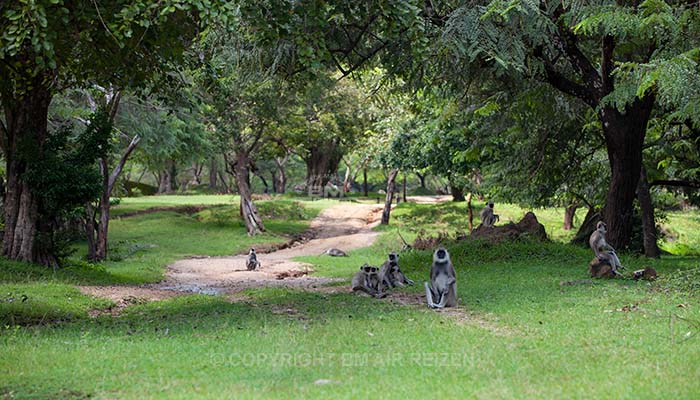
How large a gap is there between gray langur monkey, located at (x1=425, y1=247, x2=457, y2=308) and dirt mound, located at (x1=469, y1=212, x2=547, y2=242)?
410 inches

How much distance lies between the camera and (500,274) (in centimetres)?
1814

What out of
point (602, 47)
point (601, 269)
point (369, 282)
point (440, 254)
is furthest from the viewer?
point (602, 47)

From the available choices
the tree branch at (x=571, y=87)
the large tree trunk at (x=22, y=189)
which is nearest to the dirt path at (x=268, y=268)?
the large tree trunk at (x=22, y=189)

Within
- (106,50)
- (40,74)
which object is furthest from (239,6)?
(40,74)

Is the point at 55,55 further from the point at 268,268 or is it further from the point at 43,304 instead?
the point at 268,268

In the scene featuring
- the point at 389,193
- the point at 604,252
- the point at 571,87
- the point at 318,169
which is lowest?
the point at 604,252

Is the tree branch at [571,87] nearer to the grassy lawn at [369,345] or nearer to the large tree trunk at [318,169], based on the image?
the grassy lawn at [369,345]

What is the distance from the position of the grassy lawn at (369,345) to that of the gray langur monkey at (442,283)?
35cm

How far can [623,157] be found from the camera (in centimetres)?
1933

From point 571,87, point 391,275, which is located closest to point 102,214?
point 391,275

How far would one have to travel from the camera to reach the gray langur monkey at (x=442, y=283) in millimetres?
12938

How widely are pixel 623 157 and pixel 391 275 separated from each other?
778 cm

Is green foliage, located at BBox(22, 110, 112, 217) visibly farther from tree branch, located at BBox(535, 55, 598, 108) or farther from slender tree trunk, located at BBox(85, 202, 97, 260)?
tree branch, located at BBox(535, 55, 598, 108)

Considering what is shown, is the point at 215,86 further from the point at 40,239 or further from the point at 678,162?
the point at 678,162
